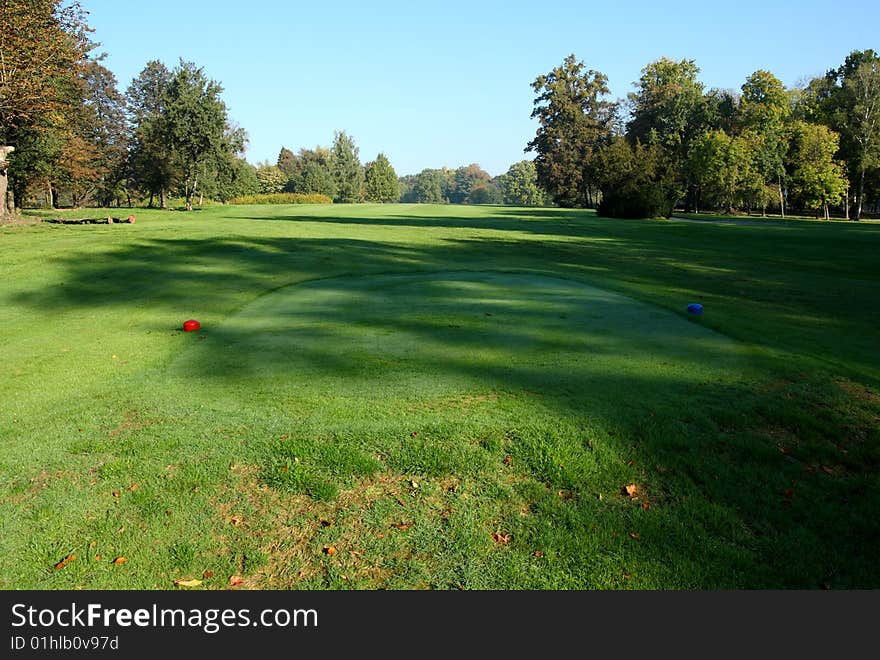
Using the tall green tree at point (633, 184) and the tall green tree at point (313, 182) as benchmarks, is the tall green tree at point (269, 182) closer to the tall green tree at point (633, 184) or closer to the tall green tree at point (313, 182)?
the tall green tree at point (313, 182)

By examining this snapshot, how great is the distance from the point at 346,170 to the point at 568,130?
40.2m

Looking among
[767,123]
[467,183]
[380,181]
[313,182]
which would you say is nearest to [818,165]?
[767,123]

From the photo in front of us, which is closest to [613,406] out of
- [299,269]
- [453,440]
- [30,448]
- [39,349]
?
[453,440]

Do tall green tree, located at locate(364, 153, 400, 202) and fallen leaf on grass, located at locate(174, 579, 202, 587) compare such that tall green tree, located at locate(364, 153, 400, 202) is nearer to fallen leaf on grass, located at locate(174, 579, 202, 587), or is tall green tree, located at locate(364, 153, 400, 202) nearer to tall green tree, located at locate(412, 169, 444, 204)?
tall green tree, located at locate(412, 169, 444, 204)

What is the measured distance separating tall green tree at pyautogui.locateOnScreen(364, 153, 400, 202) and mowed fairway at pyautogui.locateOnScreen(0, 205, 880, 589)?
101m

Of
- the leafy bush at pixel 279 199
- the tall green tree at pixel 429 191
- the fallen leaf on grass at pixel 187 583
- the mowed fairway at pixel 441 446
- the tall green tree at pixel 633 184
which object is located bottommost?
the fallen leaf on grass at pixel 187 583

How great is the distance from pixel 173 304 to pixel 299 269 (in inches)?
137

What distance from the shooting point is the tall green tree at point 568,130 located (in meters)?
74.6

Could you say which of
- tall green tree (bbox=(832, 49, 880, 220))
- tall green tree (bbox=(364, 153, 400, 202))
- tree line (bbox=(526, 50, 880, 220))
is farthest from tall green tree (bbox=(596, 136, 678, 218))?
tall green tree (bbox=(364, 153, 400, 202))

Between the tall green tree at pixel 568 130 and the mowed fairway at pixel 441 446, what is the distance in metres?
69.2

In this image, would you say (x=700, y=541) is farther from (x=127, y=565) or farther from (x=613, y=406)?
(x=127, y=565)

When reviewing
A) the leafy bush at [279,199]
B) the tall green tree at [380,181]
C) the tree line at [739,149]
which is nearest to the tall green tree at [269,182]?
the tall green tree at [380,181]

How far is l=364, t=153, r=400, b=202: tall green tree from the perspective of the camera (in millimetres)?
106312

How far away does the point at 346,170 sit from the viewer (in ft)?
328
